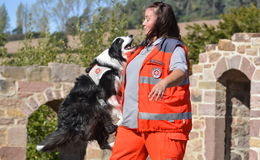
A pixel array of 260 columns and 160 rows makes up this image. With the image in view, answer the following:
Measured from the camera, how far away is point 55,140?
4.82 meters

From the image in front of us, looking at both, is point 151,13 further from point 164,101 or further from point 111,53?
point 111,53

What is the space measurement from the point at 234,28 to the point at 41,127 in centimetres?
893

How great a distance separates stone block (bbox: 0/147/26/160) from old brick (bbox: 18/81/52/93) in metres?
0.78

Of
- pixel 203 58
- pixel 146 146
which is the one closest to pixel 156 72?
pixel 146 146

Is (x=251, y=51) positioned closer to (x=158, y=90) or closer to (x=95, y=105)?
(x=95, y=105)

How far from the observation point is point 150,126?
372 cm

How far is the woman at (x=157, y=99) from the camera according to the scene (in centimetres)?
369

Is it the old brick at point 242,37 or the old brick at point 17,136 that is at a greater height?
the old brick at point 242,37

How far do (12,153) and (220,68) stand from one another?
325 cm

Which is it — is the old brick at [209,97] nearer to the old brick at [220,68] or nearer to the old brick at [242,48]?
the old brick at [220,68]

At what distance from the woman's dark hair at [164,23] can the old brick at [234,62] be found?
4.71 m

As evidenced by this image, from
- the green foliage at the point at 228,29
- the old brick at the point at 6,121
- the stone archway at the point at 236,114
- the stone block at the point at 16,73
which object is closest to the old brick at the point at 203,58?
the stone archway at the point at 236,114

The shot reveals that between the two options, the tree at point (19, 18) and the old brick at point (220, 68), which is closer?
the old brick at point (220, 68)

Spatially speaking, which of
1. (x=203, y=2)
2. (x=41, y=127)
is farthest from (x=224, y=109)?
(x=203, y=2)
